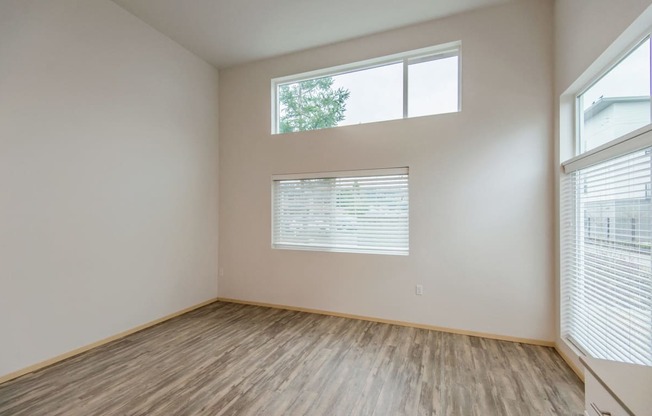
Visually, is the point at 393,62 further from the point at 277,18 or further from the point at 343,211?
the point at 343,211

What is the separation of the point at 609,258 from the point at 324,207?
2.86 meters

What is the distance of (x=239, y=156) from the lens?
4395 mm

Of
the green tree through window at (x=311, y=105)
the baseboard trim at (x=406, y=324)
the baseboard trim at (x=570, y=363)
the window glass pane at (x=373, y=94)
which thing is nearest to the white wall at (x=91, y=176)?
the baseboard trim at (x=406, y=324)

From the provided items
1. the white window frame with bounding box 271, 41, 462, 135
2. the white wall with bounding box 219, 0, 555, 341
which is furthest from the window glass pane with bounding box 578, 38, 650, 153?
the white window frame with bounding box 271, 41, 462, 135

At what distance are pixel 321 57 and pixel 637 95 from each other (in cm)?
323

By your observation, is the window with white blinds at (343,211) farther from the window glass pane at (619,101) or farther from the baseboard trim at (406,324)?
the window glass pane at (619,101)

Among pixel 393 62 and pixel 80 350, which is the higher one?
pixel 393 62

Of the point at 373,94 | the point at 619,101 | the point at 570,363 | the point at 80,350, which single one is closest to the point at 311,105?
the point at 373,94

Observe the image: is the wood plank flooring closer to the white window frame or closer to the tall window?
the tall window

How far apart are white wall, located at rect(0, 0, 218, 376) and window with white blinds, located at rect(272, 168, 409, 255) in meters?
1.32

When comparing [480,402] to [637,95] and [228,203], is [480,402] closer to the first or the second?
[637,95]

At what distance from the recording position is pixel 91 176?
2861 millimetres

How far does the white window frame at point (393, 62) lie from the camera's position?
10.9 feet

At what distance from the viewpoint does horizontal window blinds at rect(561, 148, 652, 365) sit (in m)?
1.76
